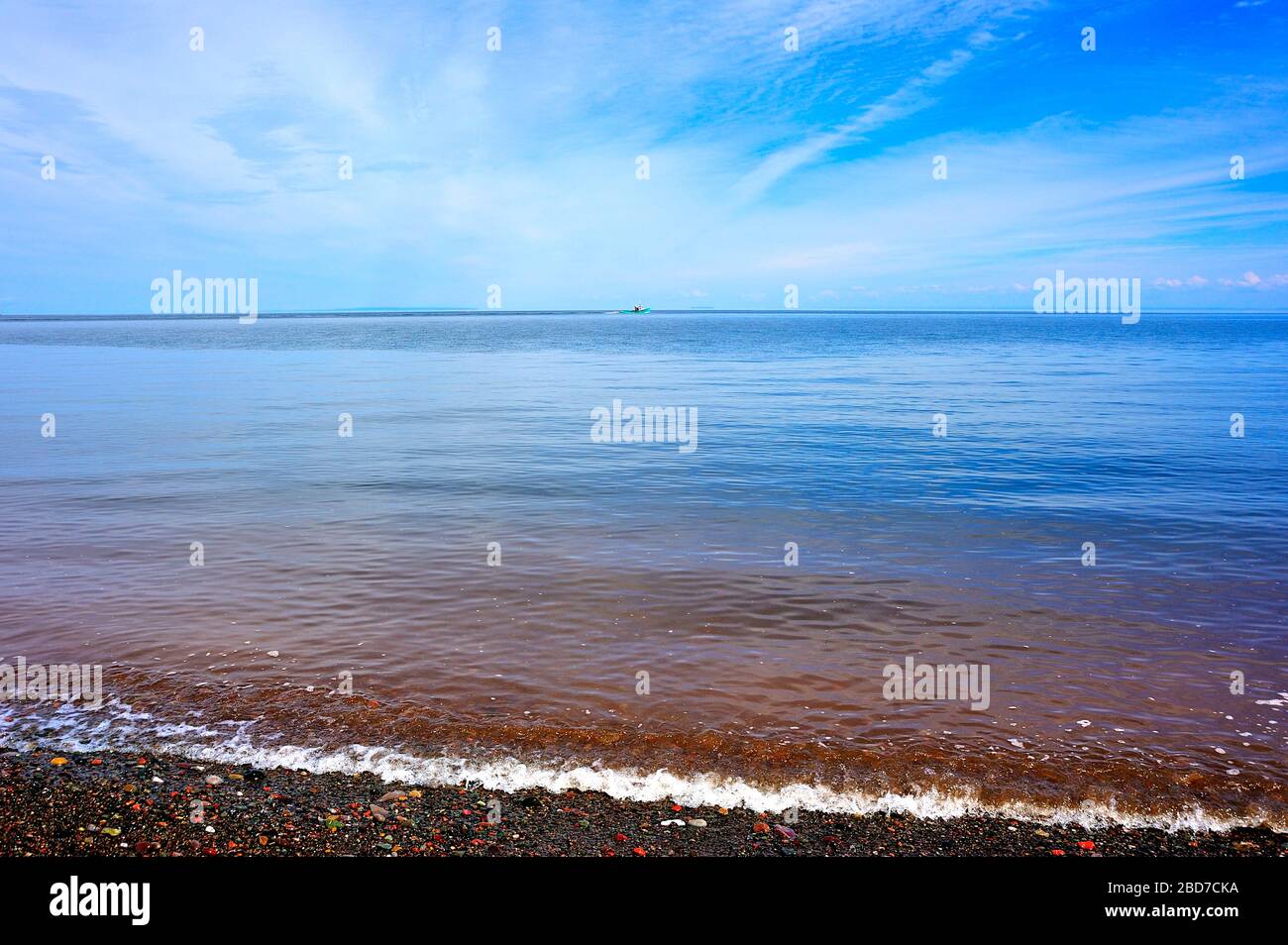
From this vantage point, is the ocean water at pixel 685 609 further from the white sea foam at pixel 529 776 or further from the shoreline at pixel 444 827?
the shoreline at pixel 444 827

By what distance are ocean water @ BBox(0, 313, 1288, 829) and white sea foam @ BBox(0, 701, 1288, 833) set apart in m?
0.04

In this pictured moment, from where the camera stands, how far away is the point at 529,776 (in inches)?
303

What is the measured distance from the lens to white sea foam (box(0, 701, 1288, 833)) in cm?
711

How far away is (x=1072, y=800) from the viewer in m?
7.27

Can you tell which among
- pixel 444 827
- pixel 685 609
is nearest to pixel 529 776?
pixel 444 827

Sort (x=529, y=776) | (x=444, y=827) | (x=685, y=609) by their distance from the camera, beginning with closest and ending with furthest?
(x=444, y=827), (x=529, y=776), (x=685, y=609)

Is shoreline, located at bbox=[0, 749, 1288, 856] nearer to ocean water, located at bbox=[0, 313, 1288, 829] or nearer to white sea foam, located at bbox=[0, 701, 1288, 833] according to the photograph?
white sea foam, located at bbox=[0, 701, 1288, 833]

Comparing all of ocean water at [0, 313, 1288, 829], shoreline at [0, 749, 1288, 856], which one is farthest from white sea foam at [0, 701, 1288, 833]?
shoreline at [0, 749, 1288, 856]

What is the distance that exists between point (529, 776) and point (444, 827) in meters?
1.15

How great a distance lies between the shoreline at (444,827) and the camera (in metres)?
6.39

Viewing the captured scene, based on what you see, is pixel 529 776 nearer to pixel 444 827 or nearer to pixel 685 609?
pixel 444 827

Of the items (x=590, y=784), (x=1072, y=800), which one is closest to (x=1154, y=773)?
(x=1072, y=800)

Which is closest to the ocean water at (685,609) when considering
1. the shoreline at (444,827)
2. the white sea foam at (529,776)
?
the white sea foam at (529,776)

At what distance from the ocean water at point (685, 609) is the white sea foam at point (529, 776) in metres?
0.04
